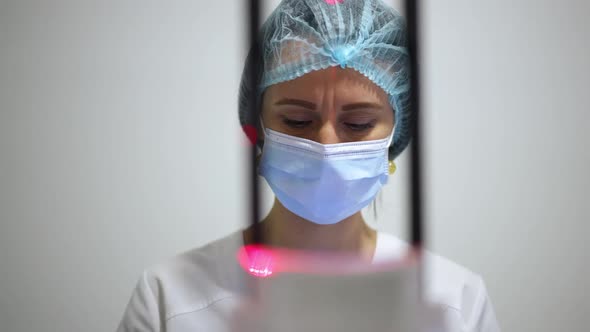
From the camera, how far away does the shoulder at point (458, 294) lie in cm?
103

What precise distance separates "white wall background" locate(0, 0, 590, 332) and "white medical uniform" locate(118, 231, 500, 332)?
11cm

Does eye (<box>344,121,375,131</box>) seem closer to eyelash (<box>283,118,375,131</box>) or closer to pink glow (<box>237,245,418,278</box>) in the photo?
eyelash (<box>283,118,375,131</box>)

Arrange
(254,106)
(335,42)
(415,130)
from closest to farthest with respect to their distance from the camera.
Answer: (335,42)
(254,106)
(415,130)

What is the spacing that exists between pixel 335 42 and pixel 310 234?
0.39 metres

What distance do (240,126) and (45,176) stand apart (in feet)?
1.40

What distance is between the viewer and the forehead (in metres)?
0.92

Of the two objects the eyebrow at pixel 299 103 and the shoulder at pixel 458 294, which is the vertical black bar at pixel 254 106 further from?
the shoulder at pixel 458 294

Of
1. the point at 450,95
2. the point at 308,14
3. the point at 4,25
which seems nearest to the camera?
the point at 308,14

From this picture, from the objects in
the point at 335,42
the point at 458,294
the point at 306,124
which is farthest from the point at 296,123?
the point at 458,294

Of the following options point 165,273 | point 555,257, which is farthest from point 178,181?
point 555,257

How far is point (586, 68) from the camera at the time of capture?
126 cm

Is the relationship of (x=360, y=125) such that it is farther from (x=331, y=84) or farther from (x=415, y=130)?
(x=415, y=130)

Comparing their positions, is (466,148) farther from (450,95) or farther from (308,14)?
(308,14)

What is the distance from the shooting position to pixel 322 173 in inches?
36.7
